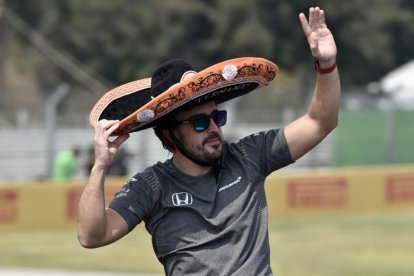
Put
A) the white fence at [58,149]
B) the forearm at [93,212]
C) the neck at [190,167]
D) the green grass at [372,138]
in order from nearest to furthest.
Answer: the forearm at [93,212], the neck at [190,167], the white fence at [58,149], the green grass at [372,138]

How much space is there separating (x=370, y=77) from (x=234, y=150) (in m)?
48.9

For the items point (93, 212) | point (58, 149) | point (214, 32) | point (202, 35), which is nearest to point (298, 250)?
point (58, 149)

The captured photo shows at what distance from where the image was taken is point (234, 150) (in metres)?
4.84

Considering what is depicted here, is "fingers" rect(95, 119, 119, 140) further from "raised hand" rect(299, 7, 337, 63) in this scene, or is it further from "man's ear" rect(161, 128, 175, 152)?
"raised hand" rect(299, 7, 337, 63)

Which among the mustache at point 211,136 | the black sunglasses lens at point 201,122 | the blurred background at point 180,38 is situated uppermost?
the blurred background at point 180,38

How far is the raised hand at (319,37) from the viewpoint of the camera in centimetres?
452

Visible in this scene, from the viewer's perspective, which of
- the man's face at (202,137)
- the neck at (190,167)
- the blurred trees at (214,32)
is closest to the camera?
the man's face at (202,137)

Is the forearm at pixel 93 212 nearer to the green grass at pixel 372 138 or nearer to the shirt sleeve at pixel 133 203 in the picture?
the shirt sleeve at pixel 133 203

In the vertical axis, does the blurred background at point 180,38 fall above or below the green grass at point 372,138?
above

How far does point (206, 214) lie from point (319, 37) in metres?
0.88

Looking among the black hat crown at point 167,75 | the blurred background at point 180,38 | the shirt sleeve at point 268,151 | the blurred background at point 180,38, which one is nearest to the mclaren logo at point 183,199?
the shirt sleeve at point 268,151

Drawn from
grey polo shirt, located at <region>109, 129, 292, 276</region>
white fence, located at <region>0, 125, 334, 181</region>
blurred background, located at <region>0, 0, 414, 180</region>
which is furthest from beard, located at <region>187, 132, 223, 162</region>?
blurred background, located at <region>0, 0, 414, 180</region>

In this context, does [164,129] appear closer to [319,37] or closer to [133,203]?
[133,203]

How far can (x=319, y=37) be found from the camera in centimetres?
454
